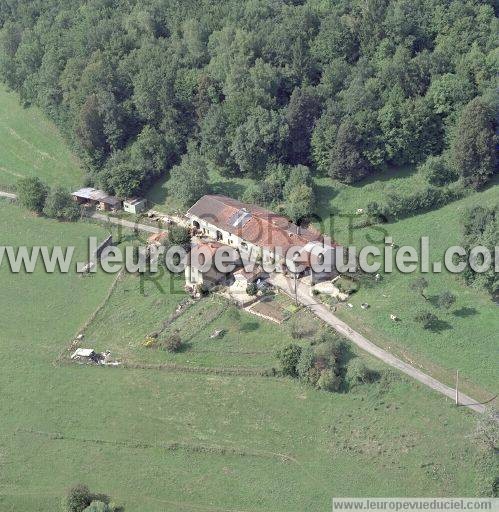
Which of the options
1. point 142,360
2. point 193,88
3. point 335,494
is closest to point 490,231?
point 335,494

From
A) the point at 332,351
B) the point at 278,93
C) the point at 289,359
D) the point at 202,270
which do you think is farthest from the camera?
the point at 278,93

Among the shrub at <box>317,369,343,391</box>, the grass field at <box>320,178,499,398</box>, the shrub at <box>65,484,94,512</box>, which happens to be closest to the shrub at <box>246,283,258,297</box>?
the grass field at <box>320,178,499,398</box>

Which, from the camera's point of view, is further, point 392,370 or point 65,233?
point 65,233

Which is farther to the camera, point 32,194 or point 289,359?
point 32,194

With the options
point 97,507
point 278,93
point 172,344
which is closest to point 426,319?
point 172,344

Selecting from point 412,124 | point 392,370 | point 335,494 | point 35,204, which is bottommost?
point 335,494

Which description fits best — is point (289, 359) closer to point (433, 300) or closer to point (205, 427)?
point (205, 427)

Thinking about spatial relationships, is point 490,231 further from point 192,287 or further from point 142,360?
point 142,360
